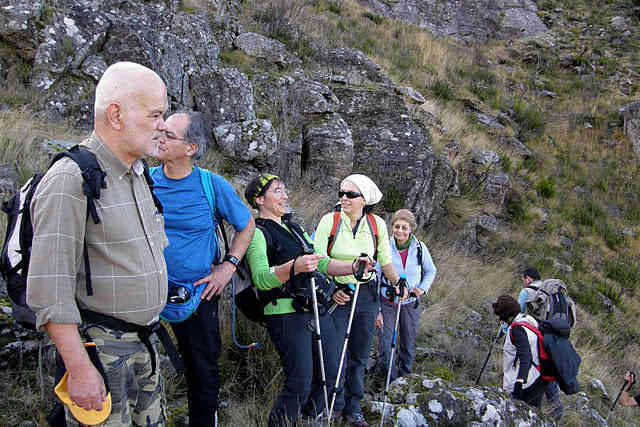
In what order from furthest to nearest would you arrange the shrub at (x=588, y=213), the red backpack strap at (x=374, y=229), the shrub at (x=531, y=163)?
the shrub at (x=531, y=163), the shrub at (x=588, y=213), the red backpack strap at (x=374, y=229)

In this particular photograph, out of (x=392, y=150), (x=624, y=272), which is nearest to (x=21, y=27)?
(x=392, y=150)

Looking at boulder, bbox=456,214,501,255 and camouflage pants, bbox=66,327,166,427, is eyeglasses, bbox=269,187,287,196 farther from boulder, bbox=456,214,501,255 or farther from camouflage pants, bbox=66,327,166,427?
boulder, bbox=456,214,501,255

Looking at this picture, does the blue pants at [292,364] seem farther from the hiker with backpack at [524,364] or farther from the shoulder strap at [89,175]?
the hiker with backpack at [524,364]

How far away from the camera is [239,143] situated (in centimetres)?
573

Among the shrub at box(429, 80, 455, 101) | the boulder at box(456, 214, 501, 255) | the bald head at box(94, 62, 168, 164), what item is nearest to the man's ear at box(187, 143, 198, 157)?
the bald head at box(94, 62, 168, 164)

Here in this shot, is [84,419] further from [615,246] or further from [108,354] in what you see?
[615,246]

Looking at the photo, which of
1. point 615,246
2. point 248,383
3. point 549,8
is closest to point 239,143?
point 248,383

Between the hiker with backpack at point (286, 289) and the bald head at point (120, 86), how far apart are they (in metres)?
1.29

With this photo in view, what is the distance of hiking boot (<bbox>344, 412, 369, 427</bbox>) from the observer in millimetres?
3064

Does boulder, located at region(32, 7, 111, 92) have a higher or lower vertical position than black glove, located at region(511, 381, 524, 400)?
higher

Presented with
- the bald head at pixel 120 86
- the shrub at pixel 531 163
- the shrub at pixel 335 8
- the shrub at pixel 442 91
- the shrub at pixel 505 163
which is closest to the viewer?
the bald head at pixel 120 86

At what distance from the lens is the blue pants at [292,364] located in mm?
2609

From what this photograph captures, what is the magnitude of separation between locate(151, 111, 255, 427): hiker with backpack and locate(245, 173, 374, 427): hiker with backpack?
30 cm

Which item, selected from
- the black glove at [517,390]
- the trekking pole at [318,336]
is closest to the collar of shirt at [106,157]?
the trekking pole at [318,336]
